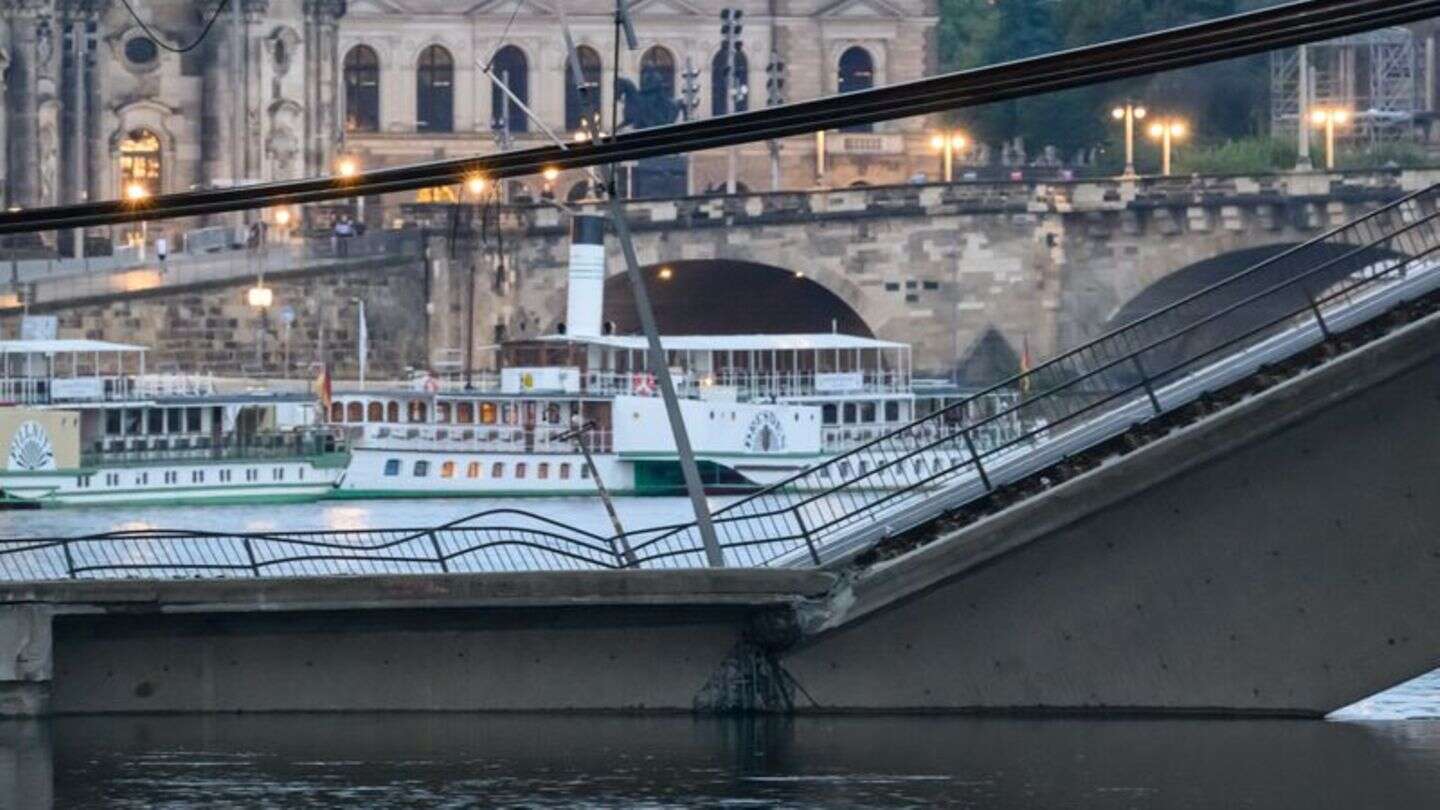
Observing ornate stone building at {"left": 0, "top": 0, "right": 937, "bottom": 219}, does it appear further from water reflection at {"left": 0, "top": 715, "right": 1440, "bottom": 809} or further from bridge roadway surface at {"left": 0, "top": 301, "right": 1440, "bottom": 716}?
water reflection at {"left": 0, "top": 715, "right": 1440, "bottom": 809}

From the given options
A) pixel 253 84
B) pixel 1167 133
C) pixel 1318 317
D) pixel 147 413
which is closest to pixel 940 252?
pixel 1167 133

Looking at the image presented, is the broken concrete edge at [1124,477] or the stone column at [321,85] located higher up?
the stone column at [321,85]

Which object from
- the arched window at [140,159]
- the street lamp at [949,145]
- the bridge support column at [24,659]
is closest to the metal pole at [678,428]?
the bridge support column at [24,659]

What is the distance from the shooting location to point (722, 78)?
134m

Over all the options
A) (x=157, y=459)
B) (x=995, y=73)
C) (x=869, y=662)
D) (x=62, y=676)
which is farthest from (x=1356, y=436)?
(x=157, y=459)

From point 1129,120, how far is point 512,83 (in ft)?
87.6

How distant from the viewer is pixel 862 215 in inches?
4286

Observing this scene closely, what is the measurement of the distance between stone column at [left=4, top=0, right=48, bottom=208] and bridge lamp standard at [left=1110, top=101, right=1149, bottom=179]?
30.1m

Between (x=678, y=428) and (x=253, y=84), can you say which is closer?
(x=678, y=428)

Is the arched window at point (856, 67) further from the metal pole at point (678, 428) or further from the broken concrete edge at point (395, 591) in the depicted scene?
the broken concrete edge at point (395, 591)

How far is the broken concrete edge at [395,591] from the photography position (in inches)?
1271

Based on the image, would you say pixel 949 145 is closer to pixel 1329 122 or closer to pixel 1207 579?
pixel 1329 122

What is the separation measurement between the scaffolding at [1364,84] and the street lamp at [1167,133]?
118 inches

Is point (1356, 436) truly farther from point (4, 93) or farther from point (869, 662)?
point (4, 93)
